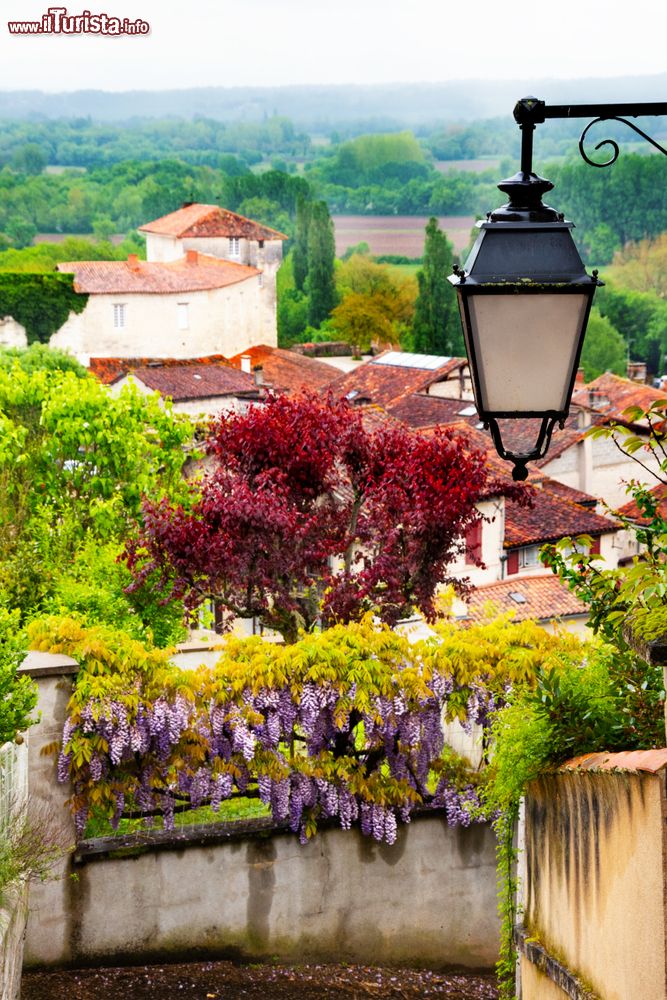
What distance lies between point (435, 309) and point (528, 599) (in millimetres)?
63311

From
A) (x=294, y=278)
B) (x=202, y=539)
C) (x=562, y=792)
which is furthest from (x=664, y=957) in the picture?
(x=294, y=278)

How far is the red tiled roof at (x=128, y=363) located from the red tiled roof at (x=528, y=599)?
132 ft

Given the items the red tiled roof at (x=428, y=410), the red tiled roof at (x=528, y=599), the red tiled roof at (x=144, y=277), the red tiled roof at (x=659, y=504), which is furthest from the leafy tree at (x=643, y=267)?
the red tiled roof at (x=528, y=599)

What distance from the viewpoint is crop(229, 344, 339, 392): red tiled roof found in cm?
7212

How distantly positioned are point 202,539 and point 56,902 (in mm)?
5939

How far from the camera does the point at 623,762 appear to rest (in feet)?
18.9

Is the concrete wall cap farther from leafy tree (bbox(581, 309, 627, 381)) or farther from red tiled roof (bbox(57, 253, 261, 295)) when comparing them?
leafy tree (bbox(581, 309, 627, 381))

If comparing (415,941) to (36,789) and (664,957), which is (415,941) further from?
(664,957)

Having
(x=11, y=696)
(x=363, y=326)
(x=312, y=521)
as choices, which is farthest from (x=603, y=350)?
(x=11, y=696)

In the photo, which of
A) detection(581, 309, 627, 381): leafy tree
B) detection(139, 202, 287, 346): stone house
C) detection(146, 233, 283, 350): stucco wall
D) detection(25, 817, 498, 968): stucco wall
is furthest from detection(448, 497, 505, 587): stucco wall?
detection(581, 309, 627, 381): leafy tree

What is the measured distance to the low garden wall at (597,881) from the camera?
539cm

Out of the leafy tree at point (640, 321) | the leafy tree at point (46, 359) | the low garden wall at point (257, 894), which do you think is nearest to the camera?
the low garden wall at point (257, 894)

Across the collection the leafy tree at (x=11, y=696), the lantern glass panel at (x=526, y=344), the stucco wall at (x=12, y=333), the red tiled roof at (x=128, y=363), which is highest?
the lantern glass panel at (x=526, y=344)

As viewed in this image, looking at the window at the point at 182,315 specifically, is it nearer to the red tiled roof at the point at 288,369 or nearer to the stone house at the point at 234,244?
the red tiled roof at the point at 288,369
